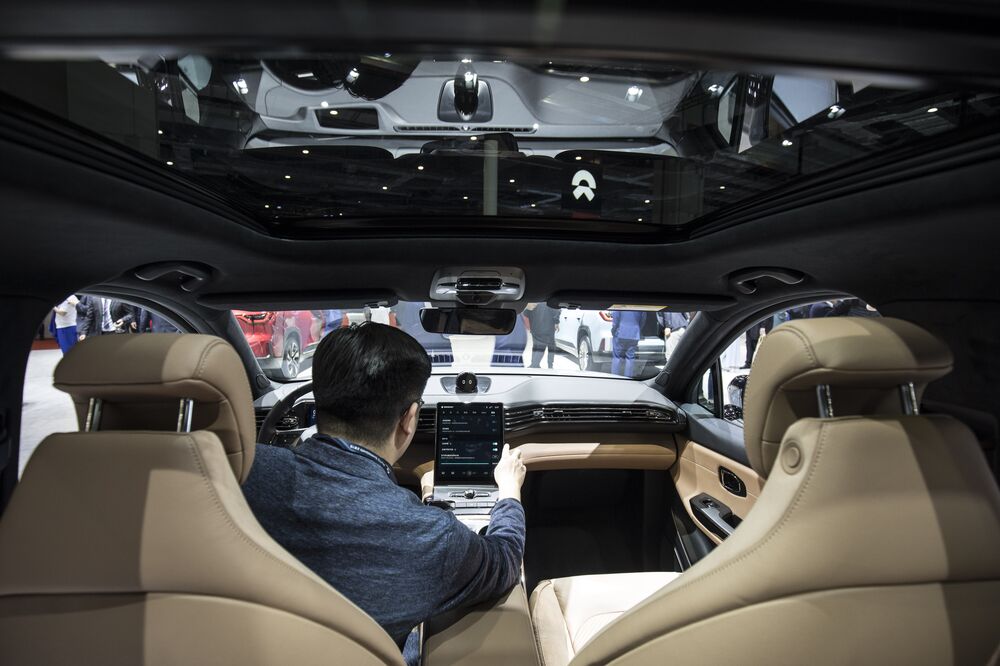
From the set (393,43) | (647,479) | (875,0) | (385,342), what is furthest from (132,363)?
(647,479)

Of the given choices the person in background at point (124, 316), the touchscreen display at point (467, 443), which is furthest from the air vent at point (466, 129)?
the person in background at point (124, 316)

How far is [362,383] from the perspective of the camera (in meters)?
1.39

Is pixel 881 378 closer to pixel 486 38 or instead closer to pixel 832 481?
pixel 832 481

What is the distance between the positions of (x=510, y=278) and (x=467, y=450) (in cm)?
96

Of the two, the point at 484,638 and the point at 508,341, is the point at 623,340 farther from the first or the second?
the point at 484,638

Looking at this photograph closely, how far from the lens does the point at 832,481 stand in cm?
85

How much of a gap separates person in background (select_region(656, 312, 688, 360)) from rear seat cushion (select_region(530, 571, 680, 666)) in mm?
1632

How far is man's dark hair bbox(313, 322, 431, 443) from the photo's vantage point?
54.7 inches

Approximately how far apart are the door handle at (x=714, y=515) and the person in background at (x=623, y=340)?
5.89 feet

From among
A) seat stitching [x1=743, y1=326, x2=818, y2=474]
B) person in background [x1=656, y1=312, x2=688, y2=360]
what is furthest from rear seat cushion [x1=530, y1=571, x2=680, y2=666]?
person in background [x1=656, y1=312, x2=688, y2=360]

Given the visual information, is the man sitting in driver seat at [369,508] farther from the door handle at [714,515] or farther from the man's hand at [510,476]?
the door handle at [714,515]

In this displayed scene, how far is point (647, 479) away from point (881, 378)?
270 centimetres

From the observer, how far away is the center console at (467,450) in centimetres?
257

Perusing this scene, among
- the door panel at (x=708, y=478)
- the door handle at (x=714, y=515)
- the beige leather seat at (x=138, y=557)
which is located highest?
the beige leather seat at (x=138, y=557)
